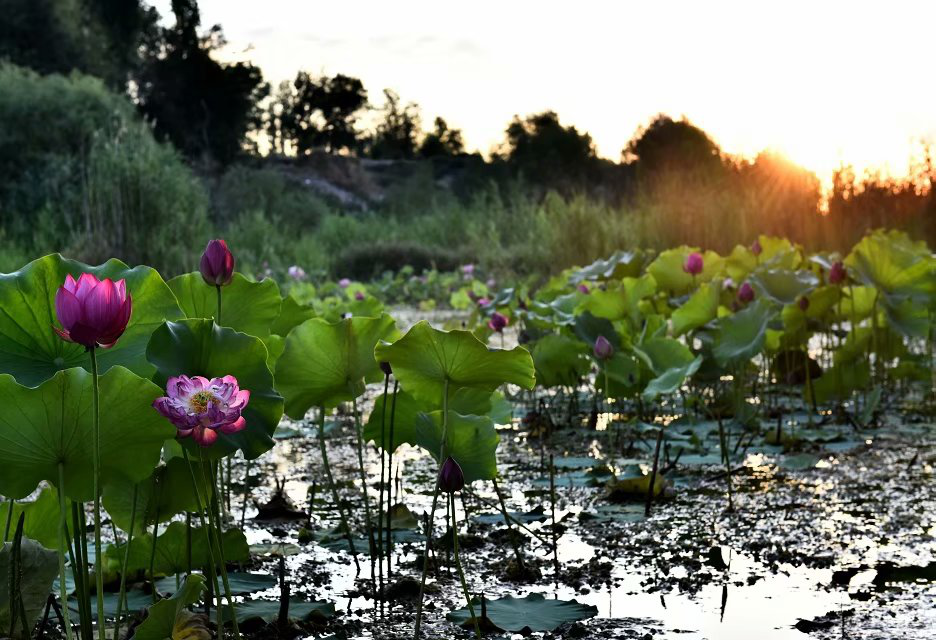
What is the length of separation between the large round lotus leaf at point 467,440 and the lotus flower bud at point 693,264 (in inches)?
70.0

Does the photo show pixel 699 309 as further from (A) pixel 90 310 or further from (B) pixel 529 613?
(A) pixel 90 310

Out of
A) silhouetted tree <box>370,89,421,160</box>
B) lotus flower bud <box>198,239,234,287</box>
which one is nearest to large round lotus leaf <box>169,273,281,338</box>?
lotus flower bud <box>198,239,234,287</box>

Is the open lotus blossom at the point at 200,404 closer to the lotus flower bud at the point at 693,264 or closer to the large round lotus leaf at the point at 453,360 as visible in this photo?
the large round lotus leaf at the point at 453,360

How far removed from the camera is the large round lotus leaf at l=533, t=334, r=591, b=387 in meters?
2.71

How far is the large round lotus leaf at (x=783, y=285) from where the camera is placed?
2.79 m

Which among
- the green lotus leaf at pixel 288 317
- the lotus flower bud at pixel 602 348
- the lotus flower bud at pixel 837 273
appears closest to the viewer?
the green lotus leaf at pixel 288 317

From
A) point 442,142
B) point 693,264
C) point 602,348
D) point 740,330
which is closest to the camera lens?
point 602,348

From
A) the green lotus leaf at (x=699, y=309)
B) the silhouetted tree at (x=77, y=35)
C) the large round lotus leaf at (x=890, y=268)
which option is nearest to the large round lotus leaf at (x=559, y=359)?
the green lotus leaf at (x=699, y=309)

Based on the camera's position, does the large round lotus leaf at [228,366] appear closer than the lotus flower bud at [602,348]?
Yes

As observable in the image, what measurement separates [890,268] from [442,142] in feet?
109

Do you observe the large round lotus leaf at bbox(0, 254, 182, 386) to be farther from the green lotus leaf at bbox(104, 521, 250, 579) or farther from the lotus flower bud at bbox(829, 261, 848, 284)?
the lotus flower bud at bbox(829, 261, 848, 284)

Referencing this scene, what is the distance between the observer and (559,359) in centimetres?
276

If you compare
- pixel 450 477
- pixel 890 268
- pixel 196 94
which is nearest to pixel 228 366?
pixel 450 477

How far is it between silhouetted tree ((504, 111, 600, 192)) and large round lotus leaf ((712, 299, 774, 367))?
72.6ft
